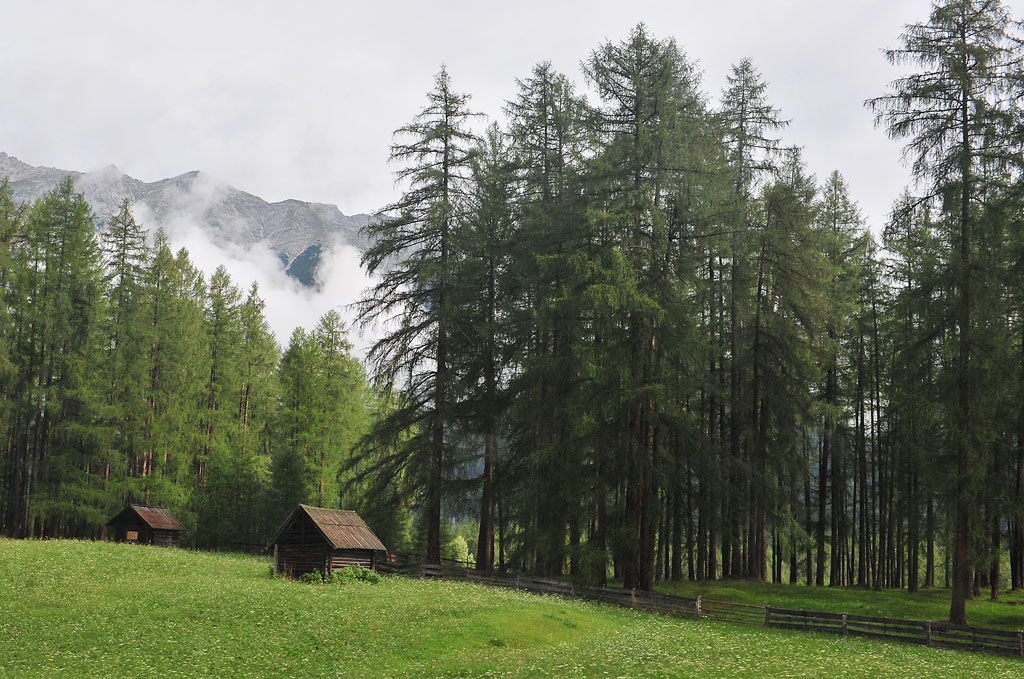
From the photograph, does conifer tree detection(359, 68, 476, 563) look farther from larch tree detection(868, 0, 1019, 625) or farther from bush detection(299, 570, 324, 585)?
larch tree detection(868, 0, 1019, 625)

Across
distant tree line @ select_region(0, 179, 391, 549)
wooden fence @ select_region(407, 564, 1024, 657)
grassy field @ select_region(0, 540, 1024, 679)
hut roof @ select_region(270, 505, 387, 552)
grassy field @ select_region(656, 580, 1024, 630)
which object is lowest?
grassy field @ select_region(656, 580, 1024, 630)

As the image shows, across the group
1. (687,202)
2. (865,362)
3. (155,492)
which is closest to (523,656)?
(687,202)

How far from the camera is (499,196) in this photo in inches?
1446

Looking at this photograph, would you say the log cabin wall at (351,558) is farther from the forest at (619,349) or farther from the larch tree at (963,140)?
the larch tree at (963,140)

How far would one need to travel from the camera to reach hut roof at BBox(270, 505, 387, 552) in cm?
3145

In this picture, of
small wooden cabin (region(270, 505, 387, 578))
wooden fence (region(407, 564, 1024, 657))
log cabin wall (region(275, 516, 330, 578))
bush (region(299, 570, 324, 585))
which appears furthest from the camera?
log cabin wall (region(275, 516, 330, 578))

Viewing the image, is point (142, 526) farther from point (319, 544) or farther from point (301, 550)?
point (319, 544)

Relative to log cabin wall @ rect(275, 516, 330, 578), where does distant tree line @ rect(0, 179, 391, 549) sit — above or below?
above

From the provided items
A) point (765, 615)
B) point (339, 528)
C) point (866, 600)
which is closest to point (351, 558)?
point (339, 528)

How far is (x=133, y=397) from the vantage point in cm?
4550

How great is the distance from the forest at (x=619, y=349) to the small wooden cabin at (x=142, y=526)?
7.25 feet

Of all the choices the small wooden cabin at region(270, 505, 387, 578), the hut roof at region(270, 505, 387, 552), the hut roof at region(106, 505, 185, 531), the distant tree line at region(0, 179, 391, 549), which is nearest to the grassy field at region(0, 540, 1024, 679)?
the small wooden cabin at region(270, 505, 387, 578)

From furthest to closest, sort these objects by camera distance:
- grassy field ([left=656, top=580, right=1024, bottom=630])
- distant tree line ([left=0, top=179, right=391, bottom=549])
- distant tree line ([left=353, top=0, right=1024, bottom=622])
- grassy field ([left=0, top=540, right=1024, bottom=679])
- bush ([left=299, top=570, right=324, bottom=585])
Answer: distant tree line ([left=0, top=179, right=391, bottom=549]) < bush ([left=299, top=570, right=324, bottom=585]) < grassy field ([left=656, top=580, right=1024, bottom=630]) < distant tree line ([left=353, top=0, right=1024, bottom=622]) < grassy field ([left=0, top=540, right=1024, bottom=679])

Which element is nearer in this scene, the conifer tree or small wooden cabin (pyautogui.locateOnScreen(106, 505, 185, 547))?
the conifer tree
